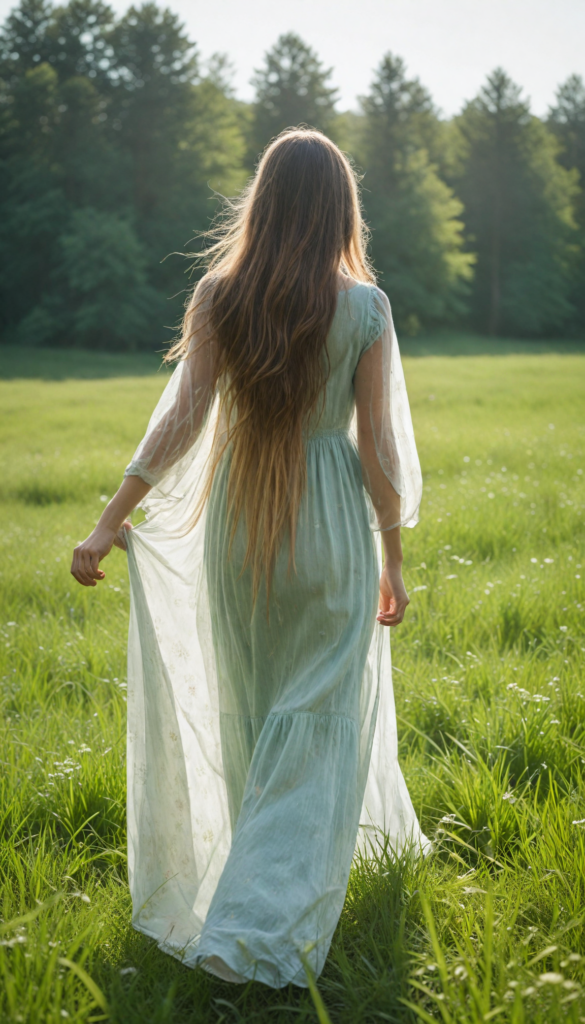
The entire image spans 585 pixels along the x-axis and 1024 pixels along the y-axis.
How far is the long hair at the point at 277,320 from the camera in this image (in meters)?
2.13

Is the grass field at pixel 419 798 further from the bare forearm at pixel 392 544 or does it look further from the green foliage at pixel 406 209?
the green foliage at pixel 406 209

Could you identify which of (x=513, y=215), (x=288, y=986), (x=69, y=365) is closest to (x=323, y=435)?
(x=288, y=986)

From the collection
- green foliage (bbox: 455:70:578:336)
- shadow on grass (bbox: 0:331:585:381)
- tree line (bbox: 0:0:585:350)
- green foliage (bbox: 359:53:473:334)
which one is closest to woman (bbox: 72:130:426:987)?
shadow on grass (bbox: 0:331:585:381)

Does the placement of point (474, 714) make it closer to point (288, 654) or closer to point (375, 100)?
point (288, 654)

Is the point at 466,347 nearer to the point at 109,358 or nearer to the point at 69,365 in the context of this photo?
the point at 109,358

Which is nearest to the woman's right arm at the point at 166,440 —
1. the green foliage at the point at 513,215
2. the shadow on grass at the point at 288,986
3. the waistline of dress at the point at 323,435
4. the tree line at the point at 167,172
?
the waistline of dress at the point at 323,435

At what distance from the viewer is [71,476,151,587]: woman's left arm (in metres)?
2.23

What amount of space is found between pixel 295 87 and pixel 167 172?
29.6 ft

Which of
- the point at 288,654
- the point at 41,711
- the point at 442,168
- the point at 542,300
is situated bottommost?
the point at 41,711

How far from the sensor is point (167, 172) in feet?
131

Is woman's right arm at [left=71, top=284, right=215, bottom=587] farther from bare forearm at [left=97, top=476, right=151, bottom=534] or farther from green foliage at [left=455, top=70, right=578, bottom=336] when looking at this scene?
green foliage at [left=455, top=70, right=578, bottom=336]

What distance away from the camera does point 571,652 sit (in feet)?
14.0

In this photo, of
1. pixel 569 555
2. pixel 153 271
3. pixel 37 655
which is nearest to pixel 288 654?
pixel 37 655

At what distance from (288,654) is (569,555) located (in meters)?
3.98
